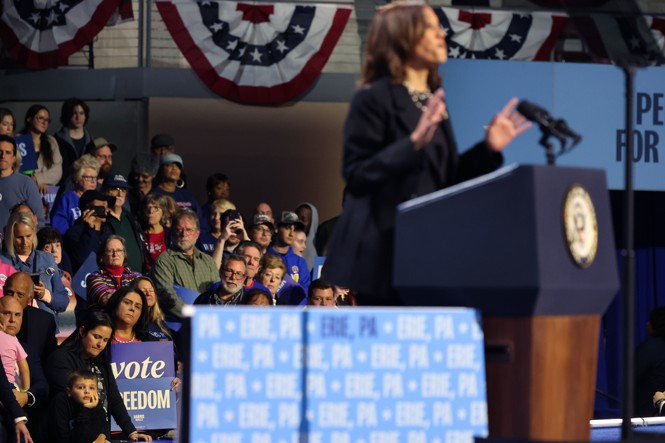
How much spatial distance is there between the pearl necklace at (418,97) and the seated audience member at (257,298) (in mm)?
4882

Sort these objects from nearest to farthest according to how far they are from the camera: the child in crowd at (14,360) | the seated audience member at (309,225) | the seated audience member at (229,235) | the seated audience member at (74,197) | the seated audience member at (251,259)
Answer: the child in crowd at (14,360), the seated audience member at (251,259), the seated audience member at (74,197), the seated audience member at (229,235), the seated audience member at (309,225)

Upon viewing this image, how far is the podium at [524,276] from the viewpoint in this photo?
3014 mm

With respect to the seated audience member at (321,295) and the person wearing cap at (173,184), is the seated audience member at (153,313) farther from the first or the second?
the person wearing cap at (173,184)

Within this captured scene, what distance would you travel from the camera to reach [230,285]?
8.59 metres

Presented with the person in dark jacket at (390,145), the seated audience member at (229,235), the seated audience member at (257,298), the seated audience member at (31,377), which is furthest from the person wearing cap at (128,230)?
the person in dark jacket at (390,145)

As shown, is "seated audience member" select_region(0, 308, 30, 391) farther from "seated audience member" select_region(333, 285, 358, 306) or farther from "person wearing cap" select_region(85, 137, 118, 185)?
"person wearing cap" select_region(85, 137, 118, 185)

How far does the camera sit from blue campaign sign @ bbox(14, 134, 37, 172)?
34.8 ft

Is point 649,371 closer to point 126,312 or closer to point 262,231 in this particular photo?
point 262,231

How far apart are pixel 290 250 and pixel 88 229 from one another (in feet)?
5.97

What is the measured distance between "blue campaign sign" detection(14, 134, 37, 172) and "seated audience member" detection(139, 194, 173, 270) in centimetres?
142

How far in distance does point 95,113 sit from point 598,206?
35.3 feet

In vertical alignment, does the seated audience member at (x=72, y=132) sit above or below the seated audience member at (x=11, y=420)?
above

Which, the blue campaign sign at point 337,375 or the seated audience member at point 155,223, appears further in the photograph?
the seated audience member at point 155,223

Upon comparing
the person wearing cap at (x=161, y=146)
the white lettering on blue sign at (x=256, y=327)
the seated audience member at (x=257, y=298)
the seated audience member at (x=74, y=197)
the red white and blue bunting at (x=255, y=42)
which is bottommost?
the white lettering on blue sign at (x=256, y=327)
